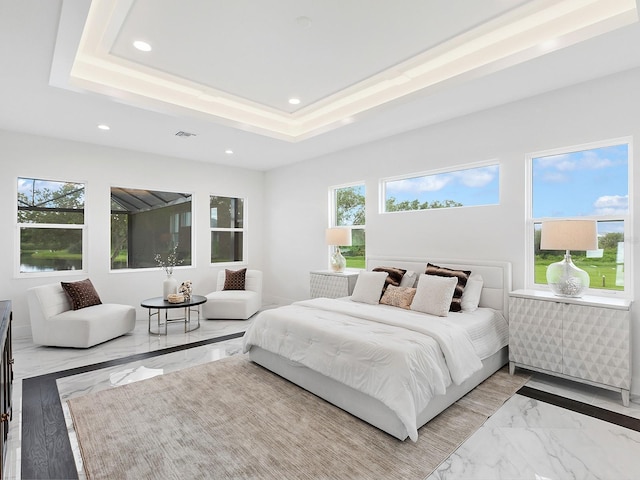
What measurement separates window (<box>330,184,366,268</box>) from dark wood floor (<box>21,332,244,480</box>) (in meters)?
3.65

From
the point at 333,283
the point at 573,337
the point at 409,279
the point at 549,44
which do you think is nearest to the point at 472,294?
the point at 409,279

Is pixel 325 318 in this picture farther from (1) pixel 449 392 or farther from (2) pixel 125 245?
(2) pixel 125 245

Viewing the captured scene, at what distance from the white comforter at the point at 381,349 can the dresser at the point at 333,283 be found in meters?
1.42

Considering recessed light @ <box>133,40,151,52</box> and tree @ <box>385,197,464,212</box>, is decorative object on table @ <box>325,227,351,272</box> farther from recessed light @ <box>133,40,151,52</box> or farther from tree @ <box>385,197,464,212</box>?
recessed light @ <box>133,40,151,52</box>

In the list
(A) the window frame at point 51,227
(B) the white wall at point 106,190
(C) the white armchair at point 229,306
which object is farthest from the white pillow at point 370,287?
(A) the window frame at point 51,227

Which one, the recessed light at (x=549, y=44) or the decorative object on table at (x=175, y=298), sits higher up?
the recessed light at (x=549, y=44)

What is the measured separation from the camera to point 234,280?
→ 602 centimetres

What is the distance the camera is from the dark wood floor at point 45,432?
206 cm

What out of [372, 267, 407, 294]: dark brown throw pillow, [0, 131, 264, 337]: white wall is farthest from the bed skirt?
[0, 131, 264, 337]: white wall

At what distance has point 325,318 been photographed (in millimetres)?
3293

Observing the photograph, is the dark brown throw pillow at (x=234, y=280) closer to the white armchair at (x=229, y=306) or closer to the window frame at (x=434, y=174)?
the white armchair at (x=229, y=306)

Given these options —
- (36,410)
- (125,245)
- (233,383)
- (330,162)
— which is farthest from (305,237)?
(36,410)

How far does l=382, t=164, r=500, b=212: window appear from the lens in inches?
160

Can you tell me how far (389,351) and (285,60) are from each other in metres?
2.63
